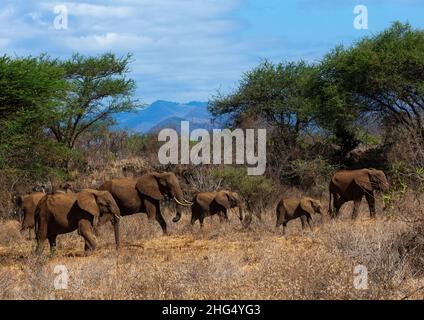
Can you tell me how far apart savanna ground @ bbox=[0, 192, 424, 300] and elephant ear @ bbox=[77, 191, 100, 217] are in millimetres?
721

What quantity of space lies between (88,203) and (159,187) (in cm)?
369

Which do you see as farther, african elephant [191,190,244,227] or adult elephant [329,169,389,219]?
adult elephant [329,169,389,219]

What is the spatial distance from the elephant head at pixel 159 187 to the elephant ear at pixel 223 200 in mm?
1593

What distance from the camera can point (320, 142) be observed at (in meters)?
29.7

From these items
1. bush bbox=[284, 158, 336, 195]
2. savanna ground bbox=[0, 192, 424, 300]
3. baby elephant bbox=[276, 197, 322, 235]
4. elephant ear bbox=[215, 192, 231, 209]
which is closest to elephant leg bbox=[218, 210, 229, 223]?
elephant ear bbox=[215, 192, 231, 209]

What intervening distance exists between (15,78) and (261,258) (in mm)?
8130

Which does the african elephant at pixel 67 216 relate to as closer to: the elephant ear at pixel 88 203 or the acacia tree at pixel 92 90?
the elephant ear at pixel 88 203

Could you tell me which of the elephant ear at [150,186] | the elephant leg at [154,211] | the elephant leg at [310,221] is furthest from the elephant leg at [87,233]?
the elephant leg at [310,221]

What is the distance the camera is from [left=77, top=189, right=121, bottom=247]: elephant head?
12273mm

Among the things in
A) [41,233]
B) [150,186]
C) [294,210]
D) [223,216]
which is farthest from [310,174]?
[41,233]

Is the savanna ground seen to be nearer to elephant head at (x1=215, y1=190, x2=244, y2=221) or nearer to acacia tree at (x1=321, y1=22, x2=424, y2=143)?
elephant head at (x1=215, y1=190, x2=244, y2=221)

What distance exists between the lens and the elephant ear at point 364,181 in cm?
1761

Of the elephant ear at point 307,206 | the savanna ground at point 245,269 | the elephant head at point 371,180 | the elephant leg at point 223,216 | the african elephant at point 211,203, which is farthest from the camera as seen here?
the elephant head at point 371,180
